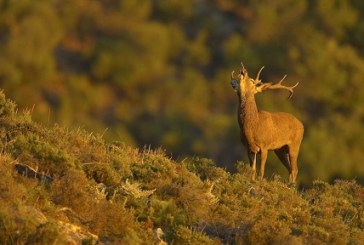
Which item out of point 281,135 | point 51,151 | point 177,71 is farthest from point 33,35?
point 51,151

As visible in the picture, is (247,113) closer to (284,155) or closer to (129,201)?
(284,155)

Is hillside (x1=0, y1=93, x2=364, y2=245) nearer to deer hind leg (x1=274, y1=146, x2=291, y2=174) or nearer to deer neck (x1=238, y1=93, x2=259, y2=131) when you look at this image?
deer neck (x1=238, y1=93, x2=259, y2=131)

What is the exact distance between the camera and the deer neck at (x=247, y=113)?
61.9ft

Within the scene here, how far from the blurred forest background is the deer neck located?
2449 centimetres

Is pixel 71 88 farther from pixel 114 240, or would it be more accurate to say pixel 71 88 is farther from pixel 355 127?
pixel 114 240

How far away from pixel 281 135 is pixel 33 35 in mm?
39587

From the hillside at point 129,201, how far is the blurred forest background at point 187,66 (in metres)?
28.5

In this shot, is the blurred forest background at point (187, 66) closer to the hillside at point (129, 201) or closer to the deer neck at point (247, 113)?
the deer neck at point (247, 113)

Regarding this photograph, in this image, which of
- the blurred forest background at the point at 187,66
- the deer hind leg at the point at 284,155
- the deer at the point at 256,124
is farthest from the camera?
the blurred forest background at the point at 187,66

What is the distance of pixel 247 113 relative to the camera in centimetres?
1902

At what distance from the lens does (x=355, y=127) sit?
49344 millimetres

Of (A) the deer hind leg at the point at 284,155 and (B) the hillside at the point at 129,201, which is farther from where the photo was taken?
(A) the deer hind leg at the point at 284,155

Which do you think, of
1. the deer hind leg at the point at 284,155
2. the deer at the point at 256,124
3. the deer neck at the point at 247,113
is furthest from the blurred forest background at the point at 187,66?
the deer neck at the point at 247,113

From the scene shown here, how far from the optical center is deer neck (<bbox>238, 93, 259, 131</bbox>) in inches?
742
